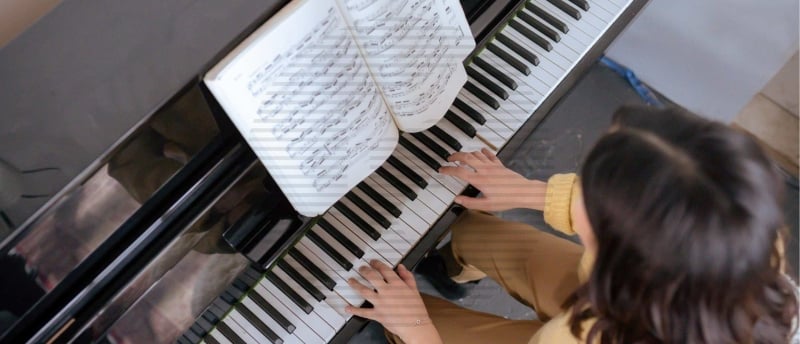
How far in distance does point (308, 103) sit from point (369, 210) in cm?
33

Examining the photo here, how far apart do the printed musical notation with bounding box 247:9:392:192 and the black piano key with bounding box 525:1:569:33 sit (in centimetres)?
47

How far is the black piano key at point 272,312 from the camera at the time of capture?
1140mm

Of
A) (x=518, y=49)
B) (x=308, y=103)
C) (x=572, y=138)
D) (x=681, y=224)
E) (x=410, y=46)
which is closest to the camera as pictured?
(x=681, y=224)

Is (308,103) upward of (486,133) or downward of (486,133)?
upward

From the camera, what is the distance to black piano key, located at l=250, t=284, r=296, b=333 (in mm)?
1140

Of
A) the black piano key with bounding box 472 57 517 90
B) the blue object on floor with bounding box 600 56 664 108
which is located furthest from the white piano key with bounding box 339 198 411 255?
the blue object on floor with bounding box 600 56 664 108

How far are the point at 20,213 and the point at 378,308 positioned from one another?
21.9 inches

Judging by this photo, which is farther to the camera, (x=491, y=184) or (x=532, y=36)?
(x=532, y=36)

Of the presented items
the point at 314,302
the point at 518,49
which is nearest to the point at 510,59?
the point at 518,49

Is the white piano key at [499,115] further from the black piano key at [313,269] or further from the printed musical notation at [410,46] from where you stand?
the black piano key at [313,269]

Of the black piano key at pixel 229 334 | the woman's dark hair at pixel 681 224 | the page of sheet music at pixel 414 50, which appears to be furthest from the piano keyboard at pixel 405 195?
the woman's dark hair at pixel 681 224

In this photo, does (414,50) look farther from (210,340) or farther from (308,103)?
(210,340)

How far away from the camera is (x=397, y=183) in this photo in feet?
4.00

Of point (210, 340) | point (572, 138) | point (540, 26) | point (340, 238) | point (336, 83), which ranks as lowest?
point (572, 138)
